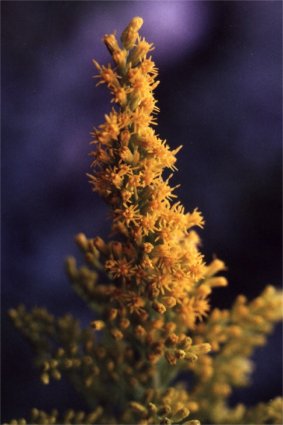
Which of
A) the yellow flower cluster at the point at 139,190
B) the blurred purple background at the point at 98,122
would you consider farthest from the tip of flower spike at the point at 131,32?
the blurred purple background at the point at 98,122

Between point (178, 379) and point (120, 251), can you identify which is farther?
point (178, 379)

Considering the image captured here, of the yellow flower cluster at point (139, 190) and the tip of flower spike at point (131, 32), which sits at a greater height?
the tip of flower spike at point (131, 32)

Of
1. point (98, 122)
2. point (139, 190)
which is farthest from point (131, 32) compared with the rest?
point (98, 122)

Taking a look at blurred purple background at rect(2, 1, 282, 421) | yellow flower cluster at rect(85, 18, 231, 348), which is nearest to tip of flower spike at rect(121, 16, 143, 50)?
yellow flower cluster at rect(85, 18, 231, 348)

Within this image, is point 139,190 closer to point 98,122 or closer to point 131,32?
point 131,32

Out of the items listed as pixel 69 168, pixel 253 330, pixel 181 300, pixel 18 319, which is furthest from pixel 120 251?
pixel 69 168

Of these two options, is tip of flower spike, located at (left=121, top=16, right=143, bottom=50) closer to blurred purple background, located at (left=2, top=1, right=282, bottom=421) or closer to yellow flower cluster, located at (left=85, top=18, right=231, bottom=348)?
yellow flower cluster, located at (left=85, top=18, right=231, bottom=348)

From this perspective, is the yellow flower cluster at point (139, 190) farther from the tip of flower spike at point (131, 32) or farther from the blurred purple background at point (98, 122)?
the blurred purple background at point (98, 122)

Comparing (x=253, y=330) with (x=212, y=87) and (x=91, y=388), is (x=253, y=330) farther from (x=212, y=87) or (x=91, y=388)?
(x=212, y=87)
